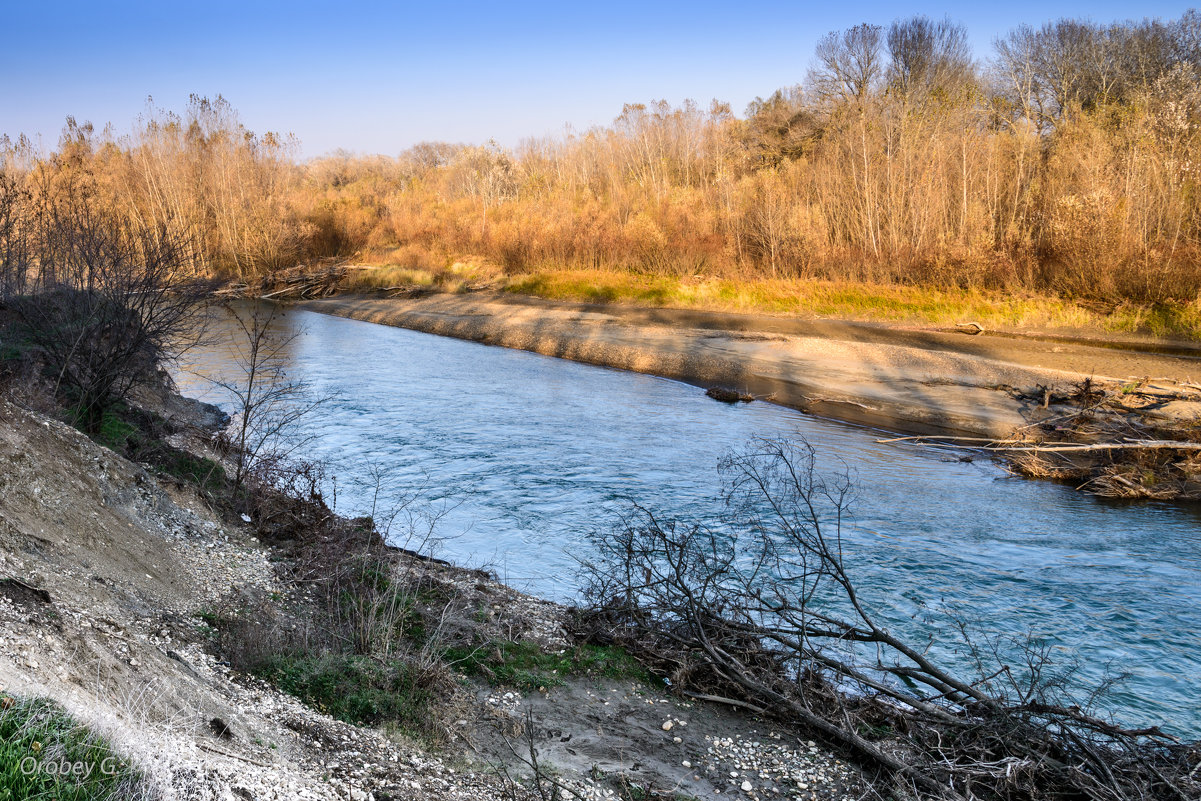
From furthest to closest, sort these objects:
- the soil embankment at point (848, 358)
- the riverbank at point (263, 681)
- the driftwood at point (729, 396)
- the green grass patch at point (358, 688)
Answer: the driftwood at point (729, 396) → the soil embankment at point (848, 358) → the green grass patch at point (358, 688) → the riverbank at point (263, 681)

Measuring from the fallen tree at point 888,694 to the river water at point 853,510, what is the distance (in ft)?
3.24

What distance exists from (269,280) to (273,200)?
4974 millimetres

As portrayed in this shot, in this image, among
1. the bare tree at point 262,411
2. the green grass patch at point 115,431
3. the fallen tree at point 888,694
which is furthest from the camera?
the bare tree at point 262,411

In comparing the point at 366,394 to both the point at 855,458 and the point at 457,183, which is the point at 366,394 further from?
the point at 457,183

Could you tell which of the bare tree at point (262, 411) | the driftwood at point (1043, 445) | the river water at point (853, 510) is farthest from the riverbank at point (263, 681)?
the driftwood at point (1043, 445)

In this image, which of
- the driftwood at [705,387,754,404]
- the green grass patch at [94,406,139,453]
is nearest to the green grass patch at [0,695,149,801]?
the green grass patch at [94,406,139,453]

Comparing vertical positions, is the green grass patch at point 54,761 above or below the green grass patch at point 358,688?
above

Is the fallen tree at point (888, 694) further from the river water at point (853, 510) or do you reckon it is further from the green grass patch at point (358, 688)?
the green grass patch at point (358, 688)

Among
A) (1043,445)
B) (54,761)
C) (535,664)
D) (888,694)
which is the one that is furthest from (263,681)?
(1043,445)

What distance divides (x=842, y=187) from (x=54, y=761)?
35.0 meters

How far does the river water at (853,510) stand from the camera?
863 centimetres

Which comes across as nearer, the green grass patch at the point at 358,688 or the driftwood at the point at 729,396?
the green grass patch at the point at 358,688

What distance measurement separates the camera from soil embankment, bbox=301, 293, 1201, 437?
18688 mm

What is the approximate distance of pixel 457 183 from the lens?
69.4m
